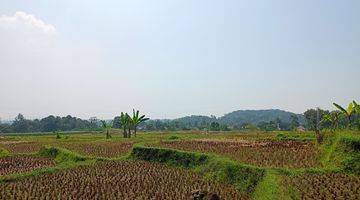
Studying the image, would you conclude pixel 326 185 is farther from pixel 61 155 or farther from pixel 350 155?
pixel 61 155

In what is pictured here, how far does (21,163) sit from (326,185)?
14956 millimetres

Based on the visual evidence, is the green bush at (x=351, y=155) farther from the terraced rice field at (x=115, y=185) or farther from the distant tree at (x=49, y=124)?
the distant tree at (x=49, y=124)

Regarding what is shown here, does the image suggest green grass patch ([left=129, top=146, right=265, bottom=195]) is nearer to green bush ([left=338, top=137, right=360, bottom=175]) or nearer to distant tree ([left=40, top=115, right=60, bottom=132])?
green bush ([left=338, top=137, right=360, bottom=175])

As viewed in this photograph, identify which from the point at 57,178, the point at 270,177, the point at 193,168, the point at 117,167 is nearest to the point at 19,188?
the point at 57,178

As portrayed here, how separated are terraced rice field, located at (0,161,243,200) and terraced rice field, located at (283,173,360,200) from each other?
167 cm

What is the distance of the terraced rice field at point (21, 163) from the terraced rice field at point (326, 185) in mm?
11903

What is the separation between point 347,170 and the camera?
13008 mm

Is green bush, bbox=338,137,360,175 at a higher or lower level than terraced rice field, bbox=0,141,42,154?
lower

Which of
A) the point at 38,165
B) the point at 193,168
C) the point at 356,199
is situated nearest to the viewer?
the point at 356,199

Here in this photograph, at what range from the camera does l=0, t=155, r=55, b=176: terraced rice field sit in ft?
59.8

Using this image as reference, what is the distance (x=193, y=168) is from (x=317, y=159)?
195 inches

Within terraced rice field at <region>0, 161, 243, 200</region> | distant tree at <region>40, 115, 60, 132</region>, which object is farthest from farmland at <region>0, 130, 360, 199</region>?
distant tree at <region>40, 115, 60, 132</region>

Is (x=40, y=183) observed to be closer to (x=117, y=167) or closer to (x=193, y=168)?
(x=117, y=167)

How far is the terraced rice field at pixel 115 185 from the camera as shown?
40.8ft
